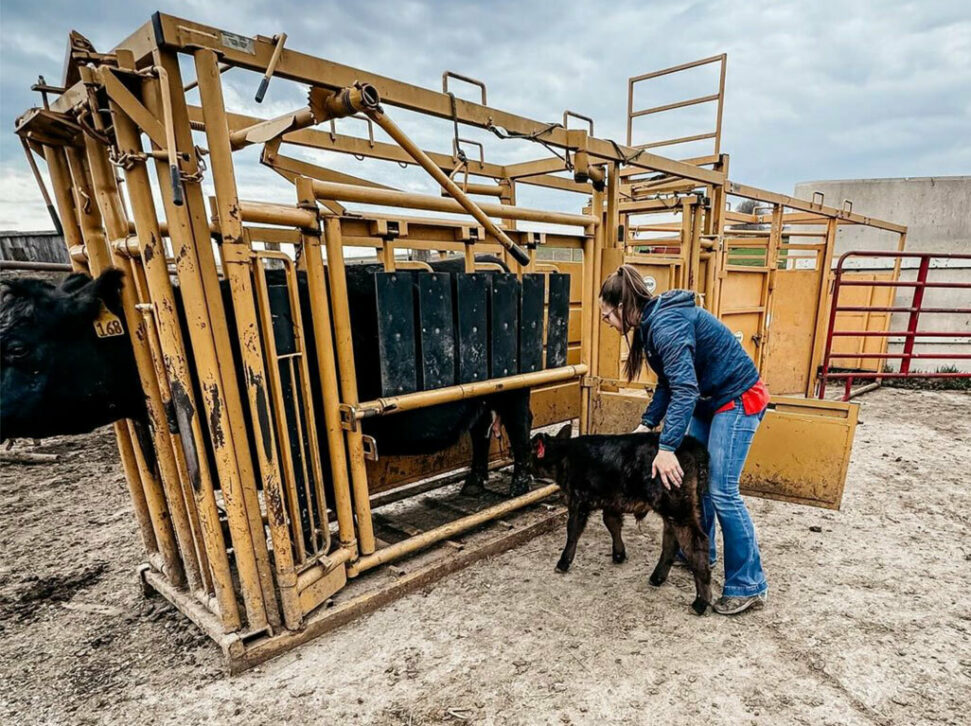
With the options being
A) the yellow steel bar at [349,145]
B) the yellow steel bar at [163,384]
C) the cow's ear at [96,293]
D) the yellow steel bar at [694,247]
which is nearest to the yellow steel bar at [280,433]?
the yellow steel bar at [163,384]

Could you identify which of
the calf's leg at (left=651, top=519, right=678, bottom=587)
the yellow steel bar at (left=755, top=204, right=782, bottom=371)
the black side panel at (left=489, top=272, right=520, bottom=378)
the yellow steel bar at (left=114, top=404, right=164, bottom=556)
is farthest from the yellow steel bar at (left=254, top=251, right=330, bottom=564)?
the yellow steel bar at (left=755, top=204, right=782, bottom=371)

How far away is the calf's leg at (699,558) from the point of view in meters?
2.55

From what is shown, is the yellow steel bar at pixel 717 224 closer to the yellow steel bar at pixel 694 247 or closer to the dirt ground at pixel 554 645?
the yellow steel bar at pixel 694 247

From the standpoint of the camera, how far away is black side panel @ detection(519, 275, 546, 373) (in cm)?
310

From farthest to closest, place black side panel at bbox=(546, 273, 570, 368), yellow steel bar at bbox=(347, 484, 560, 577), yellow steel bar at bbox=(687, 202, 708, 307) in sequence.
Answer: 1. yellow steel bar at bbox=(687, 202, 708, 307)
2. black side panel at bbox=(546, 273, 570, 368)
3. yellow steel bar at bbox=(347, 484, 560, 577)

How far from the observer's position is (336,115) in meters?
2.20

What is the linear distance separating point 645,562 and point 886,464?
298cm

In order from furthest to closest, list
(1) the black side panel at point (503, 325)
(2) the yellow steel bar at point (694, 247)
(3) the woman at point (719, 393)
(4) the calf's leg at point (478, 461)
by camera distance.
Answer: (2) the yellow steel bar at point (694, 247) → (4) the calf's leg at point (478, 461) → (1) the black side panel at point (503, 325) → (3) the woman at point (719, 393)

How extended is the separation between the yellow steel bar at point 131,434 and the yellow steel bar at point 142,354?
66mm

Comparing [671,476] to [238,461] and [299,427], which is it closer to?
[299,427]

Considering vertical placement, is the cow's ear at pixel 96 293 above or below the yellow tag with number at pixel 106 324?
above

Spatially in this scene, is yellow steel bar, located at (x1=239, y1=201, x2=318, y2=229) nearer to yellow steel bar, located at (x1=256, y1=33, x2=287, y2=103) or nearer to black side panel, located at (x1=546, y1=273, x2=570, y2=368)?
yellow steel bar, located at (x1=256, y1=33, x2=287, y2=103)

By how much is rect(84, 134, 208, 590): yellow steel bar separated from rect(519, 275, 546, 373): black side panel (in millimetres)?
1900

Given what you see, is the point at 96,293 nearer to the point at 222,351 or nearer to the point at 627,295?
the point at 222,351
